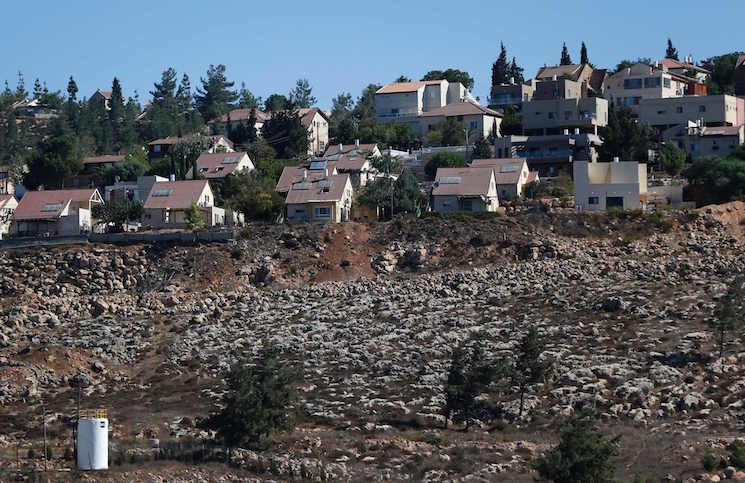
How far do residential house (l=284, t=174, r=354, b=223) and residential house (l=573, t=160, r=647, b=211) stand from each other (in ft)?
44.6

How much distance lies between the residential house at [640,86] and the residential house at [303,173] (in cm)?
2976

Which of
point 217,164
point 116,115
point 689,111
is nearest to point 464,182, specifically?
point 217,164

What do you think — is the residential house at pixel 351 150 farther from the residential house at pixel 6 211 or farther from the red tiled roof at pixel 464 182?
the residential house at pixel 6 211

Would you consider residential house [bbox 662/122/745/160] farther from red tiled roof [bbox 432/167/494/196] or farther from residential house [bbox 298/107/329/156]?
residential house [bbox 298/107/329/156]

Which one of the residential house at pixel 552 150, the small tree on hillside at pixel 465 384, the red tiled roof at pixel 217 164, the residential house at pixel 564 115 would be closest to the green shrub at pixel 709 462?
the small tree on hillside at pixel 465 384

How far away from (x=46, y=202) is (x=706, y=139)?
151ft

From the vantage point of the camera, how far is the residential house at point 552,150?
110750mm

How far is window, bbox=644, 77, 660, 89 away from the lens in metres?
124

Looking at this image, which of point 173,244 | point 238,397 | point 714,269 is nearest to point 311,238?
point 173,244

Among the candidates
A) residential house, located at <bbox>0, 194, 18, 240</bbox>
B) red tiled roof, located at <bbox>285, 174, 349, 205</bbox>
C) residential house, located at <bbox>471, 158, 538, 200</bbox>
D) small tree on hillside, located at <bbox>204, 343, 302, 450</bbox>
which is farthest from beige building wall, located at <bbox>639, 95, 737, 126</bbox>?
small tree on hillside, located at <bbox>204, 343, 302, 450</bbox>

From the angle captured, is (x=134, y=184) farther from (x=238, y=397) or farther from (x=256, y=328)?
A: (x=238, y=397)

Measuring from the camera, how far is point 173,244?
8838cm

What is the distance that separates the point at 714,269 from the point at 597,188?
46.0 feet

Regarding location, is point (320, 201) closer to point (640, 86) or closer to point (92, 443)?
point (92, 443)
